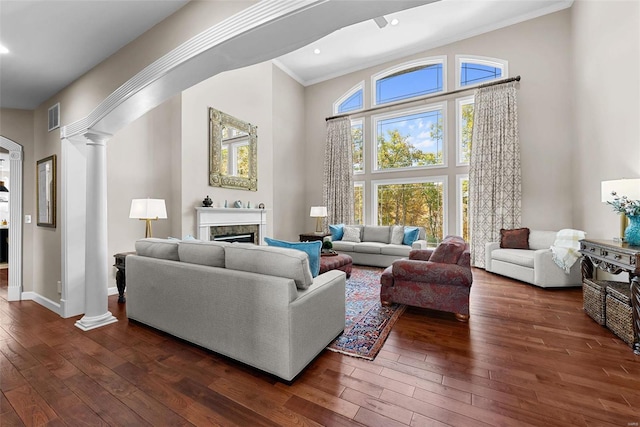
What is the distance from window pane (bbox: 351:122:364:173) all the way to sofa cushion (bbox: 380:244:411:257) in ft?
7.74

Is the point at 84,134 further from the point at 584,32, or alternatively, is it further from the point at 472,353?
the point at 584,32

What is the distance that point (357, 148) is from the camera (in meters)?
6.75

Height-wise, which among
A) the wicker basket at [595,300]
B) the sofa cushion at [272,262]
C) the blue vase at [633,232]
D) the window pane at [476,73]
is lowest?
the wicker basket at [595,300]

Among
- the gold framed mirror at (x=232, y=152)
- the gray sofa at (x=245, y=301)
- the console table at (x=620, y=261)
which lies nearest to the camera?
the gray sofa at (x=245, y=301)

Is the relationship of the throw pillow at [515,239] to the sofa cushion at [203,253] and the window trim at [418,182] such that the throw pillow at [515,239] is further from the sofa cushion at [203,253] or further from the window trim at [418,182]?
the sofa cushion at [203,253]

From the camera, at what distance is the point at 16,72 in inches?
106

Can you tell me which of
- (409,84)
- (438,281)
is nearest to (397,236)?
(438,281)

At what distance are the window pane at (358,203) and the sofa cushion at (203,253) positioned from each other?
476 centimetres

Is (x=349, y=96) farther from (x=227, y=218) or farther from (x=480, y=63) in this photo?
(x=227, y=218)

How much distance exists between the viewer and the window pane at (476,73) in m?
5.26

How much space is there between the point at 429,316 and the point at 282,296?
6.25 ft

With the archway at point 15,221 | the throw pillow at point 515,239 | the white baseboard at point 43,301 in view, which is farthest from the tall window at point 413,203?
the archway at point 15,221

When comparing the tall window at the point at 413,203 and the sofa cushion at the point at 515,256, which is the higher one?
the tall window at the point at 413,203

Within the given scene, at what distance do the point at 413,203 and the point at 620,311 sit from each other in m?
3.94
